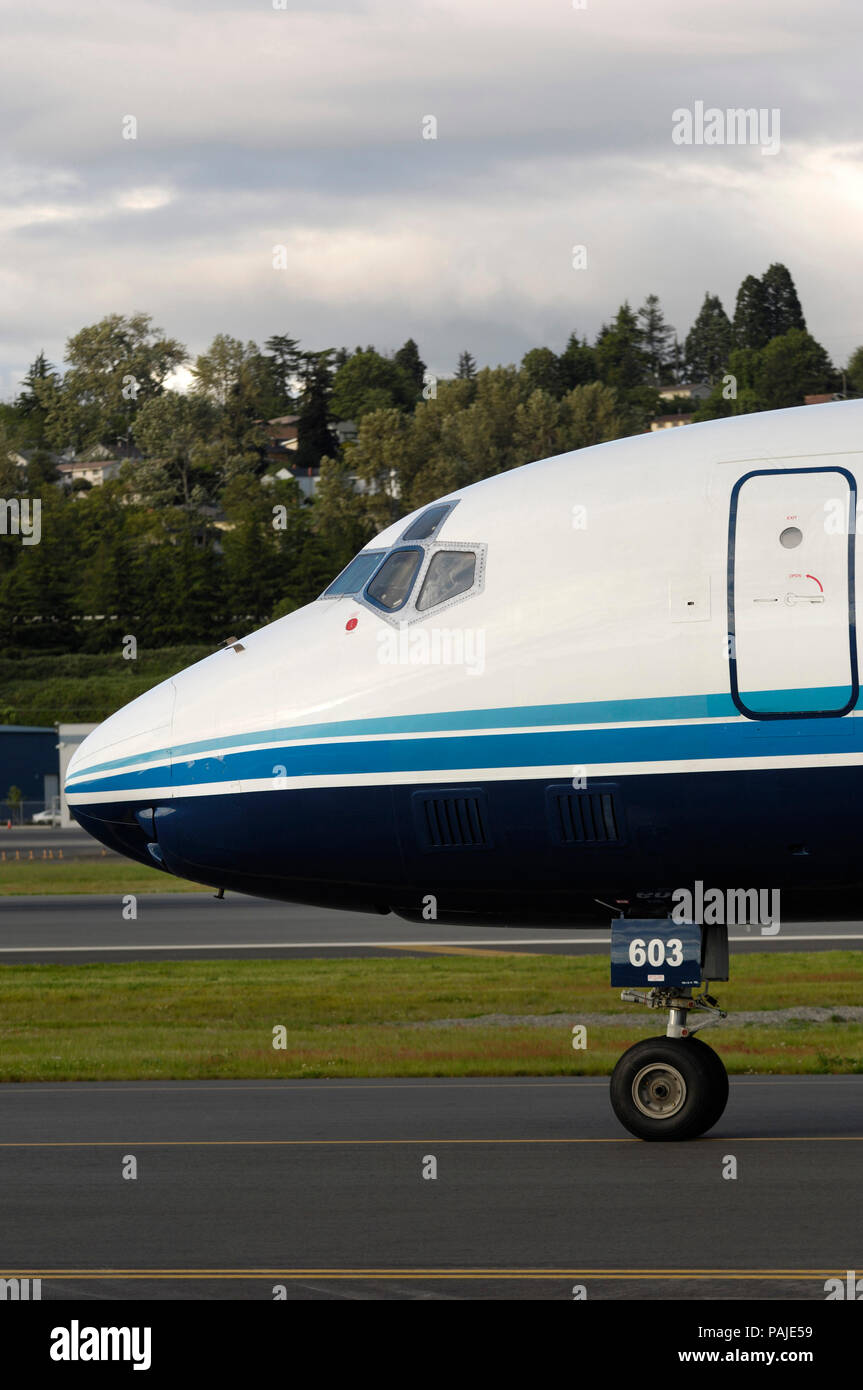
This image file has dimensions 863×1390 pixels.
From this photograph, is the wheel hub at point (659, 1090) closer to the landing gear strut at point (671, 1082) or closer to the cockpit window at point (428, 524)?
the landing gear strut at point (671, 1082)

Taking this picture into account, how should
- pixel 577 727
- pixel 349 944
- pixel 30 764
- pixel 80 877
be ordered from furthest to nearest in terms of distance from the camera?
pixel 30 764, pixel 80 877, pixel 349 944, pixel 577 727

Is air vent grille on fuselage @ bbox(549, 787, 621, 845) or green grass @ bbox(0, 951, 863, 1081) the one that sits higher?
air vent grille on fuselage @ bbox(549, 787, 621, 845)

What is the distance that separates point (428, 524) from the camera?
48.4 feet

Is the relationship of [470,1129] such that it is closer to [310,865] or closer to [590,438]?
[310,865]

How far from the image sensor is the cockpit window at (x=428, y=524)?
14.7m

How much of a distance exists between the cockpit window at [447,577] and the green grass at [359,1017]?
25.6 ft

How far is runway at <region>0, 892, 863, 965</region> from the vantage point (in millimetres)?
37072


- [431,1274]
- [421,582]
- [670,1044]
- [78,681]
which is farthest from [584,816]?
[78,681]

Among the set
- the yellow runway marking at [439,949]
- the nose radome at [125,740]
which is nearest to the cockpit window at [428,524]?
the nose radome at [125,740]

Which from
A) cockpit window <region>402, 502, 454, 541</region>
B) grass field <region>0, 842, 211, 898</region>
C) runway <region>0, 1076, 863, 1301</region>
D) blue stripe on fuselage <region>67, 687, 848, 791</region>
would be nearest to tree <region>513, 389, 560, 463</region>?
grass field <region>0, 842, 211, 898</region>

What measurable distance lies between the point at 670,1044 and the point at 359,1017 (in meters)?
12.5

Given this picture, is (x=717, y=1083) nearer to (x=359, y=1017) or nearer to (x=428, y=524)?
(x=428, y=524)

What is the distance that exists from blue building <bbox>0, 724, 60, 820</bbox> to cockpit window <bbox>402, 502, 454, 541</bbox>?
389 ft

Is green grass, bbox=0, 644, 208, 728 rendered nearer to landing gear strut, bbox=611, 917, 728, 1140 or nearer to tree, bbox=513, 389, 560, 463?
tree, bbox=513, 389, 560, 463
